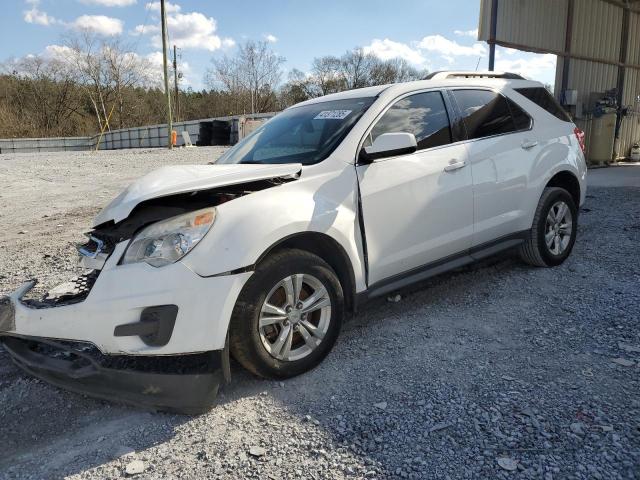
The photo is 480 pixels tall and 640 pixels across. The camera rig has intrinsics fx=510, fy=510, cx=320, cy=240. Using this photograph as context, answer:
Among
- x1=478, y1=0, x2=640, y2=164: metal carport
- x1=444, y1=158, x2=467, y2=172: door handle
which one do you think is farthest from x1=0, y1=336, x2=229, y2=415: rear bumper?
x1=478, y1=0, x2=640, y2=164: metal carport

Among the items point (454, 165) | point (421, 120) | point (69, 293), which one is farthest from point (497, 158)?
point (69, 293)

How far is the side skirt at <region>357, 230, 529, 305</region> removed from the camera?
Answer: 3.43 metres

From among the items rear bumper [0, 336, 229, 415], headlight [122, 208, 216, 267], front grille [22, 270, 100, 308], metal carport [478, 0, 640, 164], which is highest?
metal carport [478, 0, 640, 164]

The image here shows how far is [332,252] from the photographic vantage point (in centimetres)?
Answer: 320

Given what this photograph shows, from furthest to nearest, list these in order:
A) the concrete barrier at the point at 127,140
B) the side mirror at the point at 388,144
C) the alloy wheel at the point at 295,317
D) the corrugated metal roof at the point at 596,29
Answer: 1. the concrete barrier at the point at 127,140
2. the corrugated metal roof at the point at 596,29
3. the side mirror at the point at 388,144
4. the alloy wheel at the point at 295,317

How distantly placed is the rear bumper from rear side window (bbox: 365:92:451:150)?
1922 millimetres

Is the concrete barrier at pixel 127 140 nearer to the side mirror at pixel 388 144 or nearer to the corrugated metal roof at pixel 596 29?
the corrugated metal roof at pixel 596 29

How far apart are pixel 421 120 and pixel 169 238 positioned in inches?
84.4

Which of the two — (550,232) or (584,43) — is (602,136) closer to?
(584,43)

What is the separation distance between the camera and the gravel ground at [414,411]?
2338 mm

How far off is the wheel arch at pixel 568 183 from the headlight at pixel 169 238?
3531 mm

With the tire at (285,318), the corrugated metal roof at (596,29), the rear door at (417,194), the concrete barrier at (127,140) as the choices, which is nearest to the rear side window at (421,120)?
the rear door at (417,194)

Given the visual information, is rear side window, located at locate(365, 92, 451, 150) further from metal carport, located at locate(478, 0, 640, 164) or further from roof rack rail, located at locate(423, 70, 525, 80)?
metal carport, located at locate(478, 0, 640, 164)

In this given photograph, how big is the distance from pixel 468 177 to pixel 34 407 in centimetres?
328
